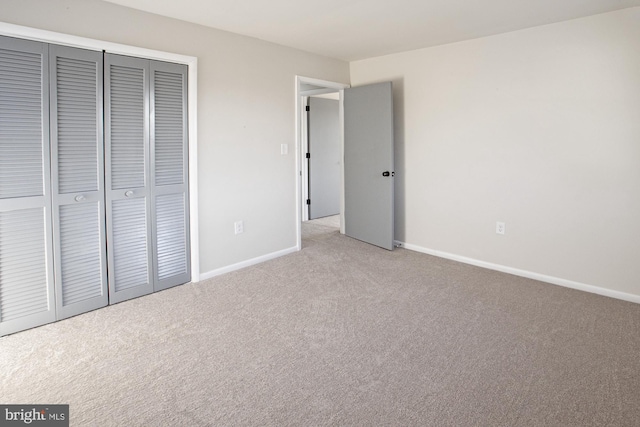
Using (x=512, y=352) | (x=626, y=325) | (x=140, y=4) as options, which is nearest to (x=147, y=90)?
(x=140, y=4)

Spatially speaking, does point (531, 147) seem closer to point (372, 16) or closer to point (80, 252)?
point (372, 16)

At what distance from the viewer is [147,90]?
3.05 metres

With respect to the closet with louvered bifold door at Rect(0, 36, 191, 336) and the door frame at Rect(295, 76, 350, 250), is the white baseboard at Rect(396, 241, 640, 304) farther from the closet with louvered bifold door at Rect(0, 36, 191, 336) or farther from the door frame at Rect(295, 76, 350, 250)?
the closet with louvered bifold door at Rect(0, 36, 191, 336)

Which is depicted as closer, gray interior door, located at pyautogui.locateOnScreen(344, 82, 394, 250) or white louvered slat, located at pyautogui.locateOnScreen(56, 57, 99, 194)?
white louvered slat, located at pyautogui.locateOnScreen(56, 57, 99, 194)

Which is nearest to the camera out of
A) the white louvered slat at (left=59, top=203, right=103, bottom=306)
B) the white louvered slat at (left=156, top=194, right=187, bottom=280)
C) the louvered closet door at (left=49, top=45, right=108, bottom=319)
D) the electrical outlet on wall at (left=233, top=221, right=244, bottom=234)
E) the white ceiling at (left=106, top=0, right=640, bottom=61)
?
the louvered closet door at (left=49, top=45, right=108, bottom=319)

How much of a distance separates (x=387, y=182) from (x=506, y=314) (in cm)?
206

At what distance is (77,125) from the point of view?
272 cm

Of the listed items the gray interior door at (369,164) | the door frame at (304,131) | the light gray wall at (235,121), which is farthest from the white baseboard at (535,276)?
the light gray wall at (235,121)

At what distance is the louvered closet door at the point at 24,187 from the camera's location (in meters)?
2.44

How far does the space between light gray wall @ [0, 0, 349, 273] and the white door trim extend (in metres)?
0.08

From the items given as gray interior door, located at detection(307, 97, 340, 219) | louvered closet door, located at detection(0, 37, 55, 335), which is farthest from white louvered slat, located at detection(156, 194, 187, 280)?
gray interior door, located at detection(307, 97, 340, 219)

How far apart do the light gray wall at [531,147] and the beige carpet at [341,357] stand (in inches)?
18.3

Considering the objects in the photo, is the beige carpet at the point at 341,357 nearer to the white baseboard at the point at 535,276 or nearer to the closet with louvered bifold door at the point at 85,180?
the white baseboard at the point at 535,276

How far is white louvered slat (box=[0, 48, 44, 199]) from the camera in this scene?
95.1 inches
